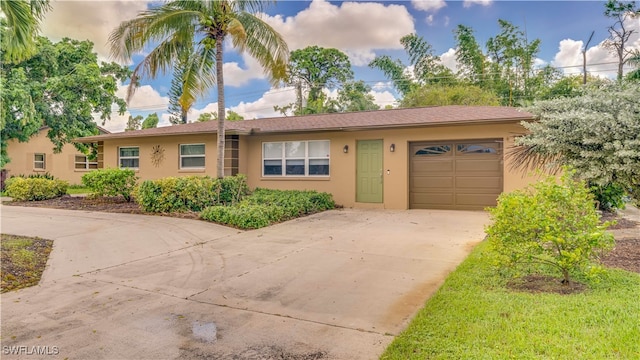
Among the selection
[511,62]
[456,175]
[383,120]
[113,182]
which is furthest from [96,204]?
[511,62]

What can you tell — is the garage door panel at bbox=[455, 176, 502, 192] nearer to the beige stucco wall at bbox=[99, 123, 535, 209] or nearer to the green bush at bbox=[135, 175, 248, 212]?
the beige stucco wall at bbox=[99, 123, 535, 209]

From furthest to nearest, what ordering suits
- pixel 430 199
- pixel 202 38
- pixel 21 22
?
pixel 430 199
pixel 202 38
pixel 21 22

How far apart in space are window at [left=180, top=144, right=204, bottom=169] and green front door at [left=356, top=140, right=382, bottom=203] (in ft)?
19.5

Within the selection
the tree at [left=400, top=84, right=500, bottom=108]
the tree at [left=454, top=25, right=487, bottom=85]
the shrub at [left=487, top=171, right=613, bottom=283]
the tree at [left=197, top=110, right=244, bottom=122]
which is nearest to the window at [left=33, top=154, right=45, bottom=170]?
the tree at [left=197, top=110, right=244, bottom=122]

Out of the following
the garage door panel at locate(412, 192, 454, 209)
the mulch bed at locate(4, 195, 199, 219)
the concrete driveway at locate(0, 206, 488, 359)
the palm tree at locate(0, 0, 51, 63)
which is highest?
the palm tree at locate(0, 0, 51, 63)

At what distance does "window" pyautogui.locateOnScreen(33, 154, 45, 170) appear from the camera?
24141mm

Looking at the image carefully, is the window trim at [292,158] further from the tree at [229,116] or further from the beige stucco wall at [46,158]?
the tree at [229,116]

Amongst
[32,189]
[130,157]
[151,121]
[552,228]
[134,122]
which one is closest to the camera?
[552,228]

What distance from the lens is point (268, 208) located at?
9555 millimetres

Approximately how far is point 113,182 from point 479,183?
11.2m

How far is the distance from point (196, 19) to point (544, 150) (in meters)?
9.02

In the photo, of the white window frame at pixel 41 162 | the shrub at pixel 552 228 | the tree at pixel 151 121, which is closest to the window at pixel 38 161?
the white window frame at pixel 41 162

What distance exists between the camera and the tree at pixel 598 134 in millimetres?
5102

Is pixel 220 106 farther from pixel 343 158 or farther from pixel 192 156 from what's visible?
pixel 192 156
